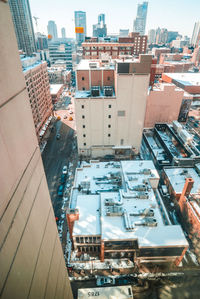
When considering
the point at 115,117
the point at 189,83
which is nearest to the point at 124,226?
the point at 115,117

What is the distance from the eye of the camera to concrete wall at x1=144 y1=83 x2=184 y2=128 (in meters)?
55.4

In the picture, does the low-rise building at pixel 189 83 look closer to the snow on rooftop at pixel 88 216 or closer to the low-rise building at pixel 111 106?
the low-rise building at pixel 111 106

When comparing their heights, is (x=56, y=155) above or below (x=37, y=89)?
below

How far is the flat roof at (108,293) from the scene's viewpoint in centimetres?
2206

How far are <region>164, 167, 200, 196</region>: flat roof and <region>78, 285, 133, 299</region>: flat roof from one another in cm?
1958

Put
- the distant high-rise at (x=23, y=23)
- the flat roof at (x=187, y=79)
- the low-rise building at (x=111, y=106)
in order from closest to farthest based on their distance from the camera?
the low-rise building at (x=111, y=106) < the flat roof at (x=187, y=79) < the distant high-rise at (x=23, y=23)

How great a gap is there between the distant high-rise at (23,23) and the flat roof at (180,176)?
15474 centimetres

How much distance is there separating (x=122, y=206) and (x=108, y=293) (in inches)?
444

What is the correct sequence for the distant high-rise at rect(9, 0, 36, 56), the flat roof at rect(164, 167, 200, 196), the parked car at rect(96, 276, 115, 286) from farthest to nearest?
the distant high-rise at rect(9, 0, 36, 56) < the flat roof at rect(164, 167, 200, 196) < the parked car at rect(96, 276, 115, 286)

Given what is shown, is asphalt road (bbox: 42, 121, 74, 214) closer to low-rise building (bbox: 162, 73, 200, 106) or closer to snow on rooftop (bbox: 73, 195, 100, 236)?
snow on rooftop (bbox: 73, 195, 100, 236)

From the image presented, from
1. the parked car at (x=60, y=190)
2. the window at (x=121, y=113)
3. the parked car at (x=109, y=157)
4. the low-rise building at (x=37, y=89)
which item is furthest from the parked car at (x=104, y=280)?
the low-rise building at (x=37, y=89)

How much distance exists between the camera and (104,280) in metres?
25.1

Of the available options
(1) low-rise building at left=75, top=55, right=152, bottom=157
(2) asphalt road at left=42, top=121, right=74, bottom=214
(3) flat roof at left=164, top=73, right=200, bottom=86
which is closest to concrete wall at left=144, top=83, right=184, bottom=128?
(1) low-rise building at left=75, top=55, right=152, bottom=157

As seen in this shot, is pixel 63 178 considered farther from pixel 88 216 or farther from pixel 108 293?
pixel 108 293
